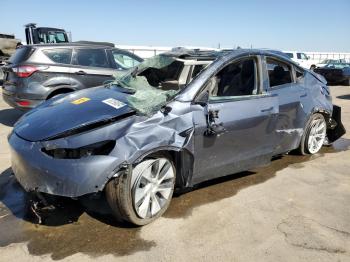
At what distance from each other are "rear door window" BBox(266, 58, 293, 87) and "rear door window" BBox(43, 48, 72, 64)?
451 cm

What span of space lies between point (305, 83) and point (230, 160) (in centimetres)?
209

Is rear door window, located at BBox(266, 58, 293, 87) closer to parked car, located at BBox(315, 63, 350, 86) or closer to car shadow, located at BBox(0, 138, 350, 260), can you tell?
car shadow, located at BBox(0, 138, 350, 260)

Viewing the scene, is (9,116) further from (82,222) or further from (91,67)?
(82,222)

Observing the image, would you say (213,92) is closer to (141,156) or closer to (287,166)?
(141,156)

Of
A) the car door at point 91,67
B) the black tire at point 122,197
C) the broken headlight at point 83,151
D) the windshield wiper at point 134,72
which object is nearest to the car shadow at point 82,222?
the black tire at point 122,197

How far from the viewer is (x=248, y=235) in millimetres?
3506

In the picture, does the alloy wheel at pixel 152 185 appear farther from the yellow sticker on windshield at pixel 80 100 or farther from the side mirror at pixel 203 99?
the yellow sticker on windshield at pixel 80 100

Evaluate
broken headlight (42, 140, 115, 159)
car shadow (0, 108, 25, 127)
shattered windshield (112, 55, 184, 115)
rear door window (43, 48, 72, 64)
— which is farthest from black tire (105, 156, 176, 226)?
car shadow (0, 108, 25, 127)

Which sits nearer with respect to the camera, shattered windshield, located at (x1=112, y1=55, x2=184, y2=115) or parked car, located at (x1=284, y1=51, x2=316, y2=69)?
shattered windshield, located at (x1=112, y1=55, x2=184, y2=115)

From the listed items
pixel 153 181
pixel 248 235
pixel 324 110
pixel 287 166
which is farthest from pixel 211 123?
pixel 324 110

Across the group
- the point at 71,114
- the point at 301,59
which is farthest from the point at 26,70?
the point at 301,59

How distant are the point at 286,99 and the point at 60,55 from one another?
16.1ft

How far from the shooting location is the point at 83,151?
3.25 meters

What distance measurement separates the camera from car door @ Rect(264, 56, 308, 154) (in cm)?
493
